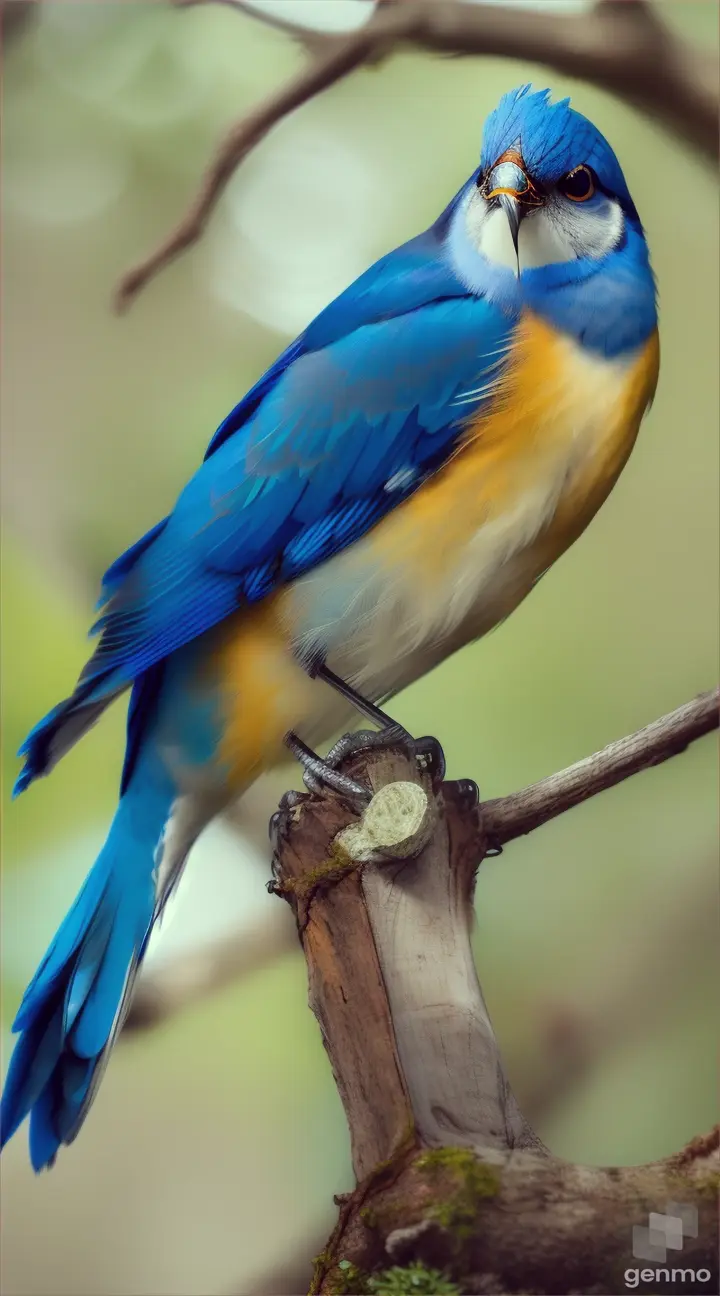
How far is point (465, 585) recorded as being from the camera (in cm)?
126

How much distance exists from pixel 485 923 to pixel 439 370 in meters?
0.61

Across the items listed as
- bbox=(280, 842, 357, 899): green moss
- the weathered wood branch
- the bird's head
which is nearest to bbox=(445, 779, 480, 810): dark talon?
the weathered wood branch

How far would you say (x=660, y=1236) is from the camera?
0.99 m

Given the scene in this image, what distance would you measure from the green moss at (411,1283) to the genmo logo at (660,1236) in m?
0.15

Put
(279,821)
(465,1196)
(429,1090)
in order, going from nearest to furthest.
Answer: (465,1196) → (429,1090) → (279,821)

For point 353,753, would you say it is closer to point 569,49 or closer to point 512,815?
point 512,815

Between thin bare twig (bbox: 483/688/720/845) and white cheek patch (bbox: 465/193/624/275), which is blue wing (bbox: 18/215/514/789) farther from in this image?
thin bare twig (bbox: 483/688/720/845)

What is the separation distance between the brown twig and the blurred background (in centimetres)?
3

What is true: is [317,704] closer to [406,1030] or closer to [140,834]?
[140,834]

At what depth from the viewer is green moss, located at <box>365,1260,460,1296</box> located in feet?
3.14

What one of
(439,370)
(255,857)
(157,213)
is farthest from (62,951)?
(157,213)

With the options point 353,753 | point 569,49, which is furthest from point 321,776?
point 569,49

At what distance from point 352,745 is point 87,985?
1.29 ft

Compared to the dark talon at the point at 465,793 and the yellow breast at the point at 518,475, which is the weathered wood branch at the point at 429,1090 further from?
the yellow breast at the point at 518,475
